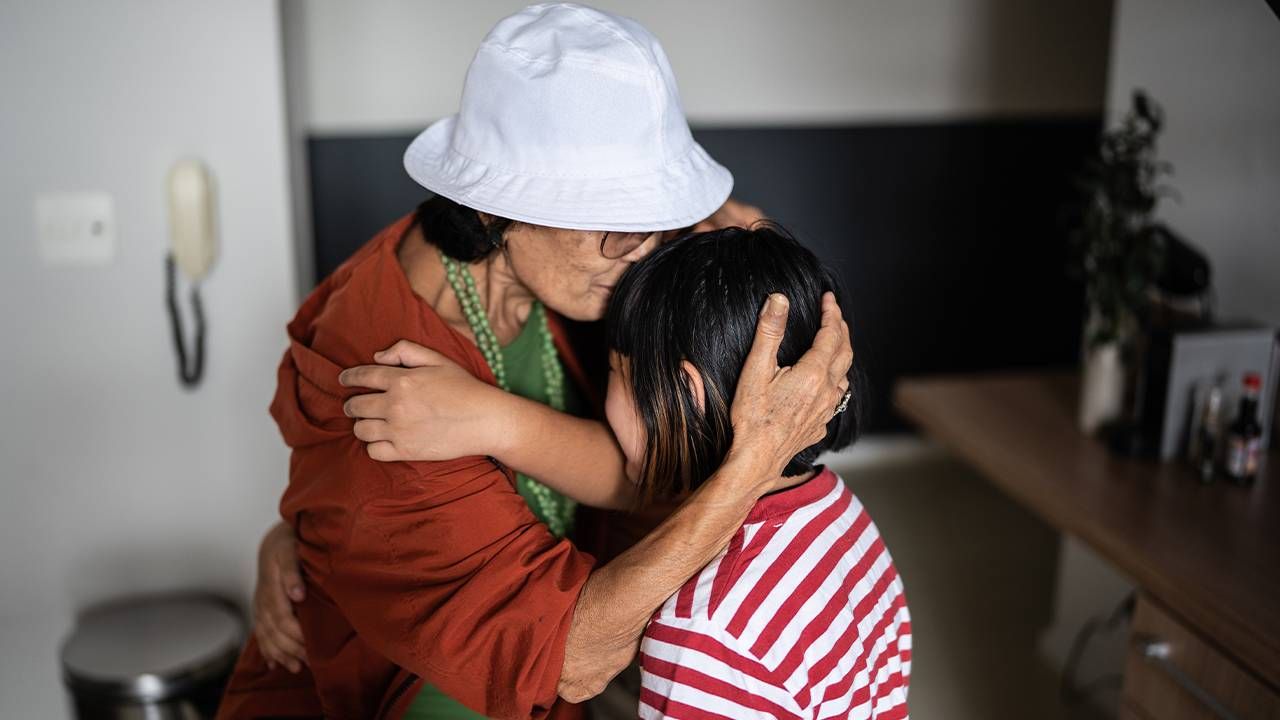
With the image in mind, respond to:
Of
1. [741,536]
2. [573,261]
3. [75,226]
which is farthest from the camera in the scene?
[75,226]

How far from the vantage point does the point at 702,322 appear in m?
1.17

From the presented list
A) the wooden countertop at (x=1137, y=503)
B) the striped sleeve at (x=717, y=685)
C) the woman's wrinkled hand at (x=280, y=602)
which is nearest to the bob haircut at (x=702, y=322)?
the striped sleeve at (x=717, y=685)

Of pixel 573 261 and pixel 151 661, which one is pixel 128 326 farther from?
pixel 573 261

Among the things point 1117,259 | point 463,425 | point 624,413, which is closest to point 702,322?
point 624,413

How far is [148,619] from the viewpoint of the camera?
7.80 ft

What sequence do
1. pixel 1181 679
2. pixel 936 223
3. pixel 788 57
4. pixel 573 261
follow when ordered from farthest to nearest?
pixel 936 223 < pixel 788 57 < pixel 1181 679 < pixel 573 261

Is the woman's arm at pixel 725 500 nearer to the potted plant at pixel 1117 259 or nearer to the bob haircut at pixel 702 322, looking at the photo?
the bob haircut at pixel 702 322

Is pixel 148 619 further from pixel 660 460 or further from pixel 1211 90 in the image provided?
pixel 1211 90

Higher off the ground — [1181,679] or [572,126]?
[572,126]

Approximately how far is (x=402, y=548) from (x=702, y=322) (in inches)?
16.7

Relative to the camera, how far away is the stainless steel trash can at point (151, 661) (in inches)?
84.4

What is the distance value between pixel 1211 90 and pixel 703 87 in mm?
1556

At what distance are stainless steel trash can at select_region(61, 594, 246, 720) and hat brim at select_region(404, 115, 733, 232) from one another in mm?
1358

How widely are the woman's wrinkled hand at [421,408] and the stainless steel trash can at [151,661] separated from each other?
121 centimetres
